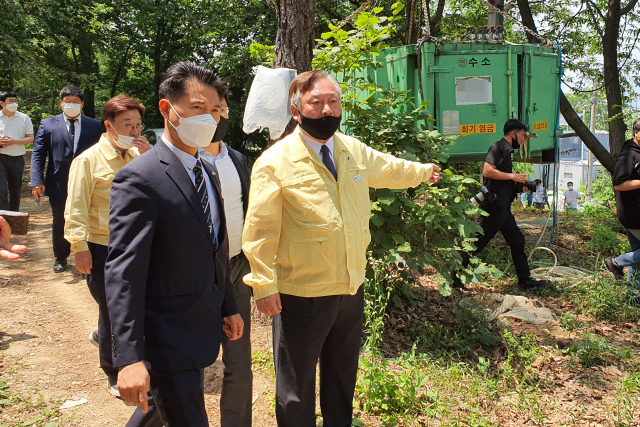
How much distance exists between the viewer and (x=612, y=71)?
1070 cm

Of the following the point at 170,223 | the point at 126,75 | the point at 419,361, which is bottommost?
the point at 419,361

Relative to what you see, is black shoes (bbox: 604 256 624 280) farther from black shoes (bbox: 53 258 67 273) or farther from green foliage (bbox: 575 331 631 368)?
black shoes (bbox: 53 258 67 273)

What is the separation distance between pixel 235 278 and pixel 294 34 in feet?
8.90

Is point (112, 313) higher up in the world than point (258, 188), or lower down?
lower down

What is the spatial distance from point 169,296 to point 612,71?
36.0ft

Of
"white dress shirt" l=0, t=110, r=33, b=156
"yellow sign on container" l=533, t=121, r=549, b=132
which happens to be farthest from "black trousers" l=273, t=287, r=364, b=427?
"white dress shirt" l=0, t=110, r=33, b=156

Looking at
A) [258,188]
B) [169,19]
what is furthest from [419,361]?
[169,19]

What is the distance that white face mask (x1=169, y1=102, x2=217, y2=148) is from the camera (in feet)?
7.48

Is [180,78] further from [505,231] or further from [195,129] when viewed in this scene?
[505,231]

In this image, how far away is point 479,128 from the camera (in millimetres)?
6852

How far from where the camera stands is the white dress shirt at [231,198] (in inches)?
121

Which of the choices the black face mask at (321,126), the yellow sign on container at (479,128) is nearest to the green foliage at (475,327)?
the yellow sign on container at (479,128)

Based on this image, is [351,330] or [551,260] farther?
[551,260]

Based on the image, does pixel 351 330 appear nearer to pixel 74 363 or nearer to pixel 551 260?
pixel 74 363
